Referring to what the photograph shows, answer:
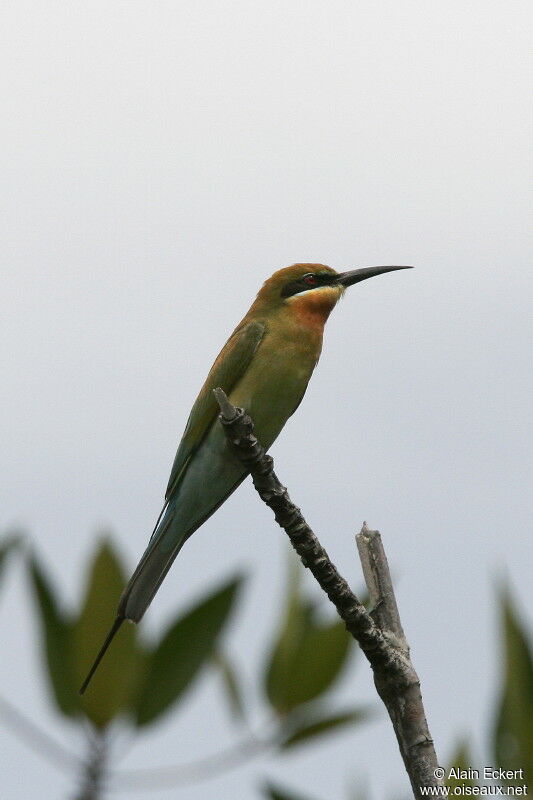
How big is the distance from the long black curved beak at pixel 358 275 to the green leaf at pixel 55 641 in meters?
4.58

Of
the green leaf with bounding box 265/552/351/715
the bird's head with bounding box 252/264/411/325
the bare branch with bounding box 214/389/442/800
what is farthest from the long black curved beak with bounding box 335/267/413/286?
the green leaf with bounding box 265/552/351/715

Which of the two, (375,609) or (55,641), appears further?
(375,609)

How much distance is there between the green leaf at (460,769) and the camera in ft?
4.39

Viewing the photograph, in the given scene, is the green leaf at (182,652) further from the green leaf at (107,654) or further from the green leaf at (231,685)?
the green leaf at (231,685)

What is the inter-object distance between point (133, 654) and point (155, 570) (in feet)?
10.1

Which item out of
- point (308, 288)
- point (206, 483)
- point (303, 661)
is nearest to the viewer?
point (303, 661)

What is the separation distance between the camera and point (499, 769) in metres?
1.04

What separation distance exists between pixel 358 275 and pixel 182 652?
15.1 feet

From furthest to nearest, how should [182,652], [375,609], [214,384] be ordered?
[214,384]
[375,609]
[182,652]

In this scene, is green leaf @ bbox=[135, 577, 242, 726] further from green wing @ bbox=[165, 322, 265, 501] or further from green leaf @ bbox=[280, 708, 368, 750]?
green wing @ bbox=[165, 322, 265, 501]

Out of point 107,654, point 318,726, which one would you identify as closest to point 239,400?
point 318,726

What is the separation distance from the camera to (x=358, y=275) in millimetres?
5527

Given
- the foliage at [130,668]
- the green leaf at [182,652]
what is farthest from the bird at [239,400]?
the green leaf at [182,652]

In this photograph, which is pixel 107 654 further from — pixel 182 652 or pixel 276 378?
pixel 276 378
